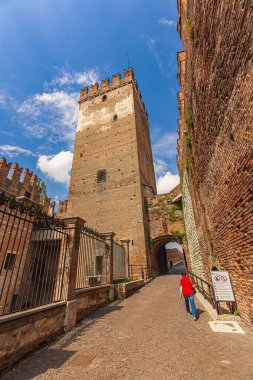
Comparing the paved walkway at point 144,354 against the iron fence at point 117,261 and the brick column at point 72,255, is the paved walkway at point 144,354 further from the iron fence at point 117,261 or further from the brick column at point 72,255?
the iron fence at point 117,261

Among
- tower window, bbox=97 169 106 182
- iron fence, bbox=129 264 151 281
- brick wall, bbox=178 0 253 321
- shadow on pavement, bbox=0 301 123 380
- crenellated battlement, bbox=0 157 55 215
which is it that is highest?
tower window, bbox=97 169 106 182

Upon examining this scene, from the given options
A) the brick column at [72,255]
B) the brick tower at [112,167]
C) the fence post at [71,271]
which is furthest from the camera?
the brick tower at [112,167]

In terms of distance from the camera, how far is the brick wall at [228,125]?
11.0ft

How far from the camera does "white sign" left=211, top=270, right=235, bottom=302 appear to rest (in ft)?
16.2

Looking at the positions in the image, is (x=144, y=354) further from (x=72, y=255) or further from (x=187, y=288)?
(x=72, y=255)

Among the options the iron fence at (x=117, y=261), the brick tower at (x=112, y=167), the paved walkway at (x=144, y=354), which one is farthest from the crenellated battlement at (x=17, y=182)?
the paved walkway at (x=144, y=354)

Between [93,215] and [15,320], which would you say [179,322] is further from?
[93,215]

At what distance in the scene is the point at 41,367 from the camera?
9.87ft

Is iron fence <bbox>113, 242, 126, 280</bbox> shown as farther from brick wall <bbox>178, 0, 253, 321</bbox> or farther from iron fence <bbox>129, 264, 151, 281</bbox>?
brick wall <bbox>178, 0, 253, 321</bbox>

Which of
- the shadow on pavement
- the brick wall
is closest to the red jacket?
the brick wall

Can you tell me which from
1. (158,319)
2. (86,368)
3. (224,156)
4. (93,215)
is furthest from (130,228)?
(86,368)

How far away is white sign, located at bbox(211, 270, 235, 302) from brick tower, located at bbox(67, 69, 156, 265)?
9.73 m

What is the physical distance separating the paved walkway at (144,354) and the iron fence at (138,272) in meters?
9.29

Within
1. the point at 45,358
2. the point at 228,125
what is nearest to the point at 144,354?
the point at 45,358
